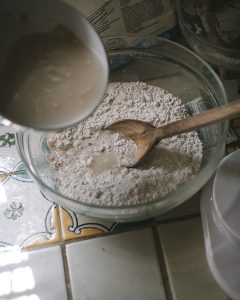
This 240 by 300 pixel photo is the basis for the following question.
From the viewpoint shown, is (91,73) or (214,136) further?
(214,136)

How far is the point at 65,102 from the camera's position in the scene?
517 mm

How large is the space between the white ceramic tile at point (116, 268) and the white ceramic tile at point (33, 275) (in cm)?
2

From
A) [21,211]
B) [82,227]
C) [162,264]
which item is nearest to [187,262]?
[162,264]

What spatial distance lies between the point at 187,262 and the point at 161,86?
1.02ft

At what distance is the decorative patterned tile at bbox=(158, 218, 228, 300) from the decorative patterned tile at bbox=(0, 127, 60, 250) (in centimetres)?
17

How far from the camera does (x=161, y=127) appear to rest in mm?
593

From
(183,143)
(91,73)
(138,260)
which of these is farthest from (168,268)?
(91,73)

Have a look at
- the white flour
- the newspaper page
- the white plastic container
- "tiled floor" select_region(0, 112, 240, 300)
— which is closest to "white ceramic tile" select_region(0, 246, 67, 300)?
"tiled floor" select_region(0, 112, 240, 300)

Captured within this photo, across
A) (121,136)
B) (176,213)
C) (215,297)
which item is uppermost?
(121,136)

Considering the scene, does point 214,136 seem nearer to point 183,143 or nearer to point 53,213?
point 183,143

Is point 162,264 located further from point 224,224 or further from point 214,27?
point 214,27

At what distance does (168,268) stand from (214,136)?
0.21m

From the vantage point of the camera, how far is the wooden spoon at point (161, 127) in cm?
54

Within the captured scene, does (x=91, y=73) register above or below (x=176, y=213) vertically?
above
